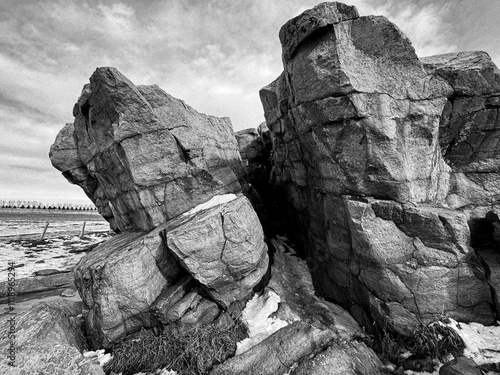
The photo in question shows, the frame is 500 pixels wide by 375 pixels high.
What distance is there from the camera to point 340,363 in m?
7.54

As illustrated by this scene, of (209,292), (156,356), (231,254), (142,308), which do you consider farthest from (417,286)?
(142,308)

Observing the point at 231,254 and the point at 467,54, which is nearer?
the point at 231,254

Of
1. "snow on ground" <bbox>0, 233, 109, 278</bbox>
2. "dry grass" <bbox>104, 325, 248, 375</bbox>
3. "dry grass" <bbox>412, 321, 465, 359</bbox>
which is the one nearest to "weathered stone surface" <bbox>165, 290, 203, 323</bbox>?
"dry grass" <bbox>104, 325, 248, 375</bbox>

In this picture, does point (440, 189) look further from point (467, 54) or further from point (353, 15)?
point (353, 15)

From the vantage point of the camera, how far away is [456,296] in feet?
30.3

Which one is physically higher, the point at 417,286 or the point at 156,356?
the point at 417,286

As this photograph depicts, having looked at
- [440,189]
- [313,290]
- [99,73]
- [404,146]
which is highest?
[99,73]

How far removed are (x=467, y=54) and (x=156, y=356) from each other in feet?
62.8

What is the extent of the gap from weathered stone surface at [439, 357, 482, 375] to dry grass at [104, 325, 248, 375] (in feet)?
22.6

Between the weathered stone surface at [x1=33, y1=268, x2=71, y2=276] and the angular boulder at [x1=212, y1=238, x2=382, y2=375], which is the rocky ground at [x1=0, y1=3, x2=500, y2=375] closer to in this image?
the angular boulder at [x1=212, y1=238, x2=382, y2=375]

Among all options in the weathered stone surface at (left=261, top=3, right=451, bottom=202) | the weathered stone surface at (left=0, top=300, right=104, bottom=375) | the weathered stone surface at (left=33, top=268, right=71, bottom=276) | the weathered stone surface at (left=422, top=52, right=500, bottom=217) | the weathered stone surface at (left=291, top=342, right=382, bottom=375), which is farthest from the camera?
the weathered stone surface at (left=33, top=268, right=71, bottom=276)

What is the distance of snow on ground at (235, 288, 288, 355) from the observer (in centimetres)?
954

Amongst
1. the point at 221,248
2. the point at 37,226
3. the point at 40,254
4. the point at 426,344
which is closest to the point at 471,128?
the point at 426,344

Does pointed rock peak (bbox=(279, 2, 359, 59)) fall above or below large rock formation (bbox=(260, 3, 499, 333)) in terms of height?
above
